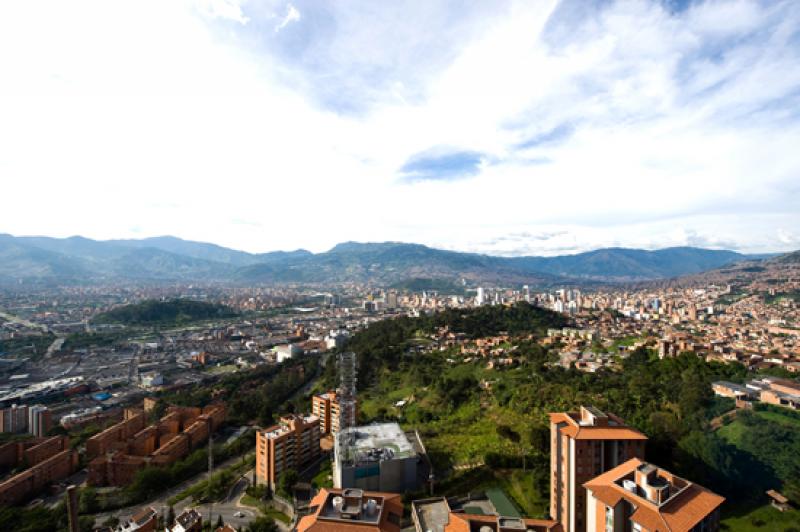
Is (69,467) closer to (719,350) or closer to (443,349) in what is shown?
(443,349)

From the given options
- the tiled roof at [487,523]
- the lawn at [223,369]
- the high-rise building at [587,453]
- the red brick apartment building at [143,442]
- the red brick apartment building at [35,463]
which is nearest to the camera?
the tiled roof at [487,523]

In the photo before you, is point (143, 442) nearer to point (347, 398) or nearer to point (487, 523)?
point (347, 398)

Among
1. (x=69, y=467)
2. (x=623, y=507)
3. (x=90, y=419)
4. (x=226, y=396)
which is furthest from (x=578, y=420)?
(x=90, y=419)

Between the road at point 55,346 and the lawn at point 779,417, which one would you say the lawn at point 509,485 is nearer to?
the lawn at point 779,417

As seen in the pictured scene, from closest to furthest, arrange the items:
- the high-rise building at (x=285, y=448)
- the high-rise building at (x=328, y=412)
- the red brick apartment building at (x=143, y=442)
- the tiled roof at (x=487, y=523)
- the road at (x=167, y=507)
Answer: the tiled roof at (x=487, y=523), the road at (x=167, y=507), the high-rise building at (x=285, y=448), the red brick apartment building at (x=143, y=442), the high-rise building at (x=328, y=412)

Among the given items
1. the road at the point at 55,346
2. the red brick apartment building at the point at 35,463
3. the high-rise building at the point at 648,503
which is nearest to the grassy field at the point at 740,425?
the high-rise building at the point at 648,503

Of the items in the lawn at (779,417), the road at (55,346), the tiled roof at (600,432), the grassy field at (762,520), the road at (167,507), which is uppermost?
the tiled roof at (600,432)

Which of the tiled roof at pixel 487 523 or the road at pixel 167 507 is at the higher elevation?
the tiled roof at pixel 487 523
